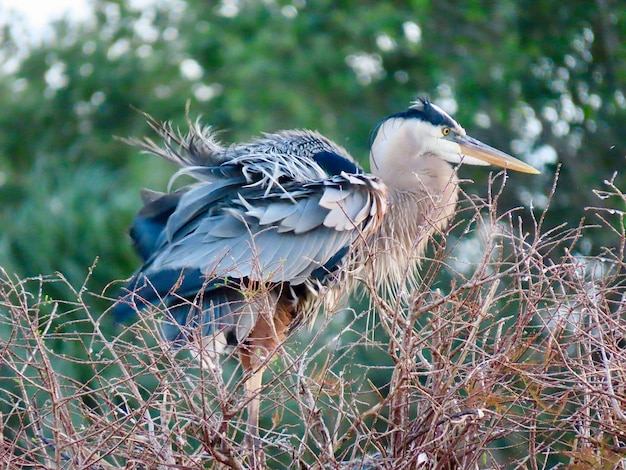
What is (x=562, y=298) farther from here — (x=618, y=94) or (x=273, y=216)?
(x=618, y=94)

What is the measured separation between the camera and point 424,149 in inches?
170

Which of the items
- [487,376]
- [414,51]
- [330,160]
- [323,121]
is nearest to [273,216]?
[330,160]

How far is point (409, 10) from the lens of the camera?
28.7 feet

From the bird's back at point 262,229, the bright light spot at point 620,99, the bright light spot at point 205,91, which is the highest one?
the bird's back at point 262,229

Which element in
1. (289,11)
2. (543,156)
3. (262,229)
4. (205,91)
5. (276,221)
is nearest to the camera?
(262,229)

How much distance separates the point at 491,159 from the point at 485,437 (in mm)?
2032

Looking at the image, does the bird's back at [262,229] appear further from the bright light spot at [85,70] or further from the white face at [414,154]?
the bright light spot at [85,70]

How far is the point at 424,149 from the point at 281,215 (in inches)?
33.8

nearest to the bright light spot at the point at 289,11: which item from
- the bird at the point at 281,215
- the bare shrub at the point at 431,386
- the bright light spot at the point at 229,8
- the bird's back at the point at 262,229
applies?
the bright light spot at the point at 229,8

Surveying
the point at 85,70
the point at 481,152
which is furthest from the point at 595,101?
the point at 85,70

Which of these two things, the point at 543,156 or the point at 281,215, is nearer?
the point at 281,215

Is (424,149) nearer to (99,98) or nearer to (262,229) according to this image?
(262,229)

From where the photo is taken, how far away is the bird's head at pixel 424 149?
4.30m

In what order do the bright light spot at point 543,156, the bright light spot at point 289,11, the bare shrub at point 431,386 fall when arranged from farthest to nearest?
1. the bright light spot at point 289,11
2. the bright light spot at point 543,156
3. the bare shrub at point 431,386
